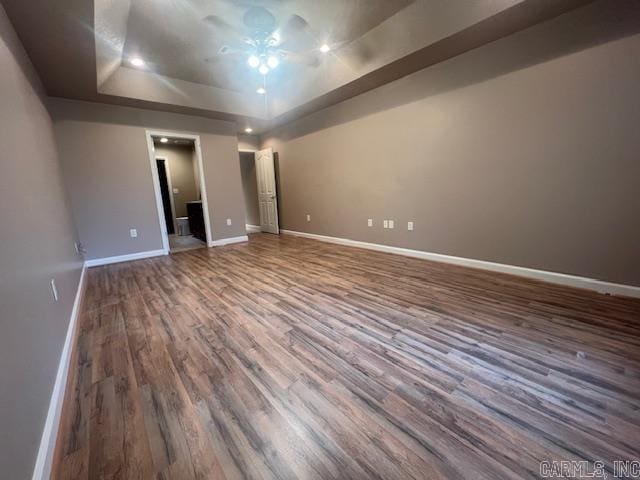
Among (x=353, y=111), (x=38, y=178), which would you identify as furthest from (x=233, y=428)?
(x=353, y=111)

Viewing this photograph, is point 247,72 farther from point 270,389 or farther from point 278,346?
point 270,389

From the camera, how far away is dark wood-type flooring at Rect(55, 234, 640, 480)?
3.37 feet

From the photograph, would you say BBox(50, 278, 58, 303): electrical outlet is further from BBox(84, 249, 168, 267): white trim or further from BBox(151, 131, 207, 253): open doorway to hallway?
BBox(151, 131, 207, 253): open doorway to hallway

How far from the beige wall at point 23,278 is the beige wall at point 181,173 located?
5.49 m

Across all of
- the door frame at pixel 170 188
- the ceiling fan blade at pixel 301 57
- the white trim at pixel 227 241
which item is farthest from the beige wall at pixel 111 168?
the door frame at pixel 170 188

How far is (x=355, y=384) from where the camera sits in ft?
4.64

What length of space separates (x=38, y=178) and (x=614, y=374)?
160 inches

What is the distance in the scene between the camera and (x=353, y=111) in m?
4.31

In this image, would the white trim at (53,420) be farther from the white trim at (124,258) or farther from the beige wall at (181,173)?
the beige wall at (181,173)

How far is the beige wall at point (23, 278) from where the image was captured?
34.0 inches

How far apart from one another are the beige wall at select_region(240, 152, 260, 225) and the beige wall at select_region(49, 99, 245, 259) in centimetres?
222

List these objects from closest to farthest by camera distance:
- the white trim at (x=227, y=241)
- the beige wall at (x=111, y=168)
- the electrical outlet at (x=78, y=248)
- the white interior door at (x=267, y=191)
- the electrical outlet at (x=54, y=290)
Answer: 1. the electrical outlet at (x=54, y=290)
2. the electrical outlet at (x=78, y=248)
3. the beige wall at (x=111, y=168)
4. the white trim at (x=227, y=241)
5. the white interior door at (x=267, y=191)

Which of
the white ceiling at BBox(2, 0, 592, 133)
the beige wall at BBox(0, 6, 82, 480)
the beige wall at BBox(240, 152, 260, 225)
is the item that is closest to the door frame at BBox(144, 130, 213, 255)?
the white ceiling at BBox(2, 0, 592, 133)

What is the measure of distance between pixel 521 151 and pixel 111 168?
572 cm
